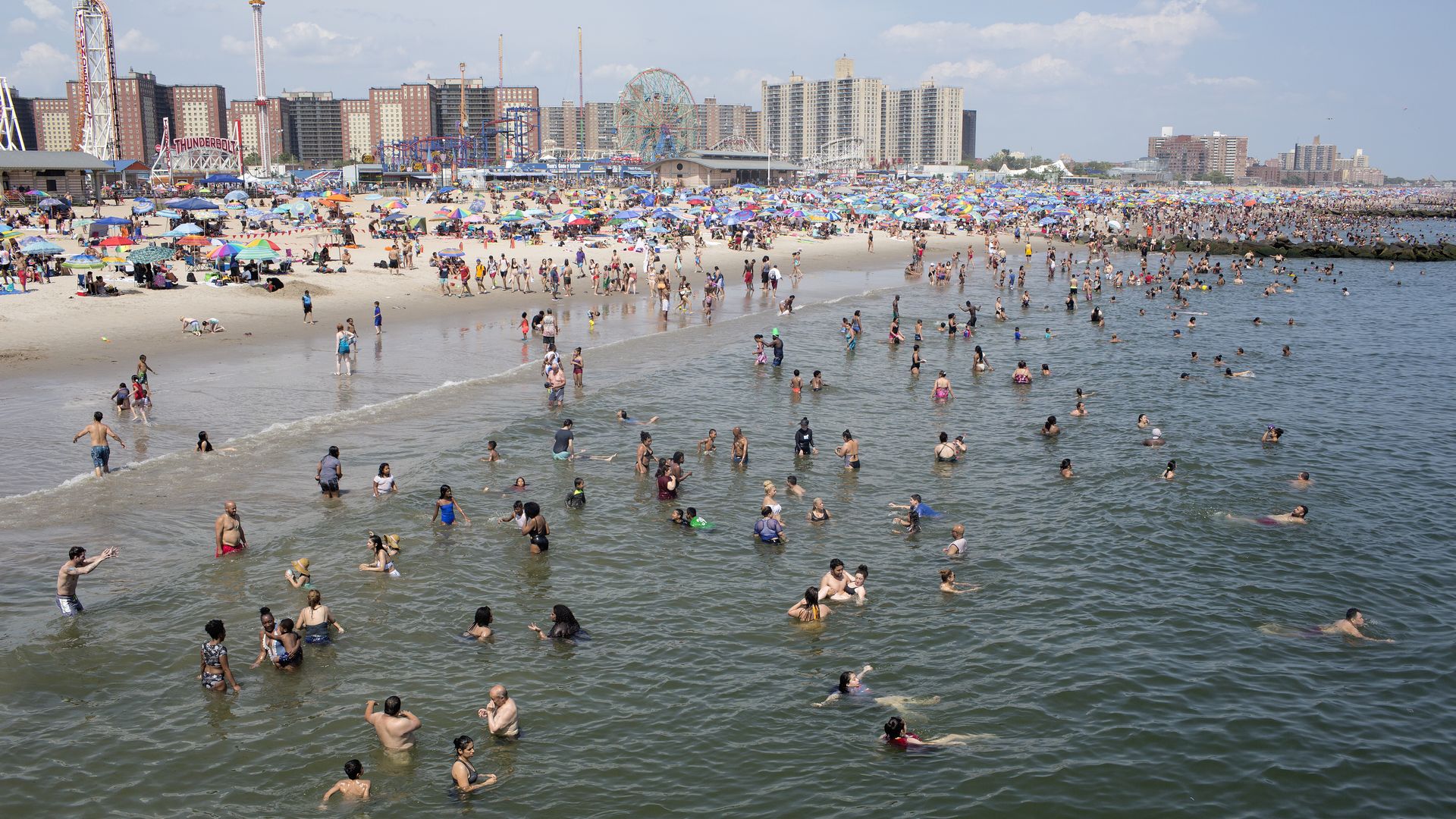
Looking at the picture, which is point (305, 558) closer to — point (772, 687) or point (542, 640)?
point (542, 640)

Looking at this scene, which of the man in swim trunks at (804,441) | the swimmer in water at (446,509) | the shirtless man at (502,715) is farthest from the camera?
the man in swim trunks at (804,441)

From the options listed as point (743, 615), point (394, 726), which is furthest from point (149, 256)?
point (394, 726)

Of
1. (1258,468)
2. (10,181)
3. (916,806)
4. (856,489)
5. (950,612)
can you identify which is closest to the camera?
(916,806)

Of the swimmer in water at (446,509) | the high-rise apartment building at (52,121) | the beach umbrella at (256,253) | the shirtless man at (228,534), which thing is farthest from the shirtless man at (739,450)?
the high-rise apartment building at (52,121)

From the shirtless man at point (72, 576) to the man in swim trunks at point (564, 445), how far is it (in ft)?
28.6

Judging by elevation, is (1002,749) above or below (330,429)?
below

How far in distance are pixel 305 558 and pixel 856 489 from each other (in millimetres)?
9665

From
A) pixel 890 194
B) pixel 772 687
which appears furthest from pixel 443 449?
pixel 890 194

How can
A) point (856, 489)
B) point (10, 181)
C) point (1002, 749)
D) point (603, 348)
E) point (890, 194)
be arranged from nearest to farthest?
point (1002, 749)
point (856, 489)
point (603, 348)
point (10, 181)
point (890, 194)

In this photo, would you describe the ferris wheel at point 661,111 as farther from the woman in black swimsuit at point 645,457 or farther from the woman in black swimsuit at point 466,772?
the woman in black swimsuit at point 466,772

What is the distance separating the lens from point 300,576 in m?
13.5

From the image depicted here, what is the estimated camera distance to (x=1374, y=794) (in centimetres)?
1004

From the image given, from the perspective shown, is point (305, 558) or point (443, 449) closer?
point (305, 558)

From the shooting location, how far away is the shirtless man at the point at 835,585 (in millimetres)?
13656
